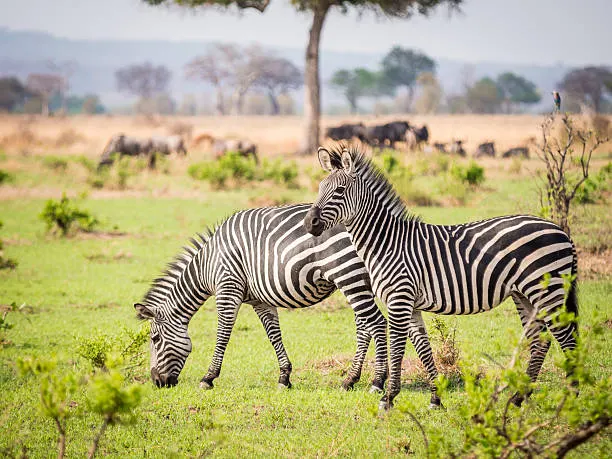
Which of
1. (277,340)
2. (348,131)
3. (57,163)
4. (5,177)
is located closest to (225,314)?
(277,340)

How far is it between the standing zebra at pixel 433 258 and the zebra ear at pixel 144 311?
207 centimetres

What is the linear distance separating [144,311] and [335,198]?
233cm

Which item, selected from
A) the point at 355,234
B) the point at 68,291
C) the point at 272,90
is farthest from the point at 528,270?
the point at 272,90

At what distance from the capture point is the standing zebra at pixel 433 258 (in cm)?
625

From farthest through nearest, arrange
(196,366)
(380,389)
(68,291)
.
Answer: (68,291) → (196,366) → (380,389)

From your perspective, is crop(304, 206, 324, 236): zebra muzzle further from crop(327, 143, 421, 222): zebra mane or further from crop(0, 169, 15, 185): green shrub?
crop(0, 169, 15, 185): green shrub

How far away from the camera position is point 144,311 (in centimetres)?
739

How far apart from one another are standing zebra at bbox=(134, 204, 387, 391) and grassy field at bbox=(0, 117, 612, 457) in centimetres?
36

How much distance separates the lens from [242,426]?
625 cm

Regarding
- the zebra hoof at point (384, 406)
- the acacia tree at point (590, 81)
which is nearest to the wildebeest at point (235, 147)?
the zebra hoof at point (384, 406)

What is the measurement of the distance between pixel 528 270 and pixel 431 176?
19.5m

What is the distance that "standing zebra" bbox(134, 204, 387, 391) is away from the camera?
698 cm

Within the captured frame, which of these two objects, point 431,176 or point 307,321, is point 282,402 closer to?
point 307,321

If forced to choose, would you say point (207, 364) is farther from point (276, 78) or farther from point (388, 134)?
point (276, 78)
